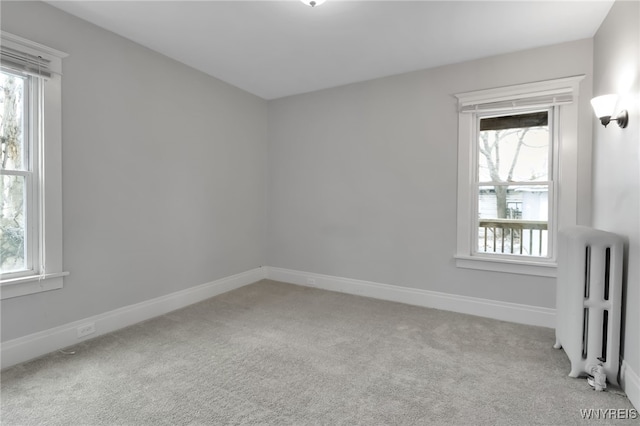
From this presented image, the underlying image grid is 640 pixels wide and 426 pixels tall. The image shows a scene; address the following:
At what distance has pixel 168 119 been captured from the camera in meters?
3.24

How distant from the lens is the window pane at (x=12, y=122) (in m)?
2.22

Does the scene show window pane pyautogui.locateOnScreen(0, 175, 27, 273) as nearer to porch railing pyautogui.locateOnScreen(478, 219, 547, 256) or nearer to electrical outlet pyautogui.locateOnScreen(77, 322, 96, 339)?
electrical outlet pyautogui.locateOnScreen(77, 322, 96, 339)

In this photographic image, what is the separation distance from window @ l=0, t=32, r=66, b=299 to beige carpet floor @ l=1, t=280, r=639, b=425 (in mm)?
668

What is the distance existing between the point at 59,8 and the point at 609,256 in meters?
4.26

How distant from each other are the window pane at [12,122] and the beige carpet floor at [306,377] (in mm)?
1443

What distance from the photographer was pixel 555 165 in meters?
2.95

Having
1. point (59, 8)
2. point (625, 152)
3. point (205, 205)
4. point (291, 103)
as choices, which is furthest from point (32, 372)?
point (625, 152)

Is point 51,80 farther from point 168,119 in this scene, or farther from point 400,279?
point 400,279

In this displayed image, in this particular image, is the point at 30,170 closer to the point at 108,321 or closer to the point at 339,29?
the point at 108,321

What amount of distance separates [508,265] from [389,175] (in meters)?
1.53

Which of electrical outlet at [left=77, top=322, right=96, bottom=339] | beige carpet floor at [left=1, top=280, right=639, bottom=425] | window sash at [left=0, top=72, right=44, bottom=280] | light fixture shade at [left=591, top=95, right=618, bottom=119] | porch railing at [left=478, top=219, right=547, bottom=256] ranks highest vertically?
light fixture shade at [left=591, top=95, right=618, bottom=119]

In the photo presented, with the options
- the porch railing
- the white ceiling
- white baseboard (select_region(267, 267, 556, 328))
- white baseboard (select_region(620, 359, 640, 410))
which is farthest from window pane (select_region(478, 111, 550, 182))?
white baseboard (select_region(620, 359, 640, 410))

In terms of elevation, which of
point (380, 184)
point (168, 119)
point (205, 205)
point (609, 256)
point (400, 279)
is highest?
point (168, 119)

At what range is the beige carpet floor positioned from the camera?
173cm
